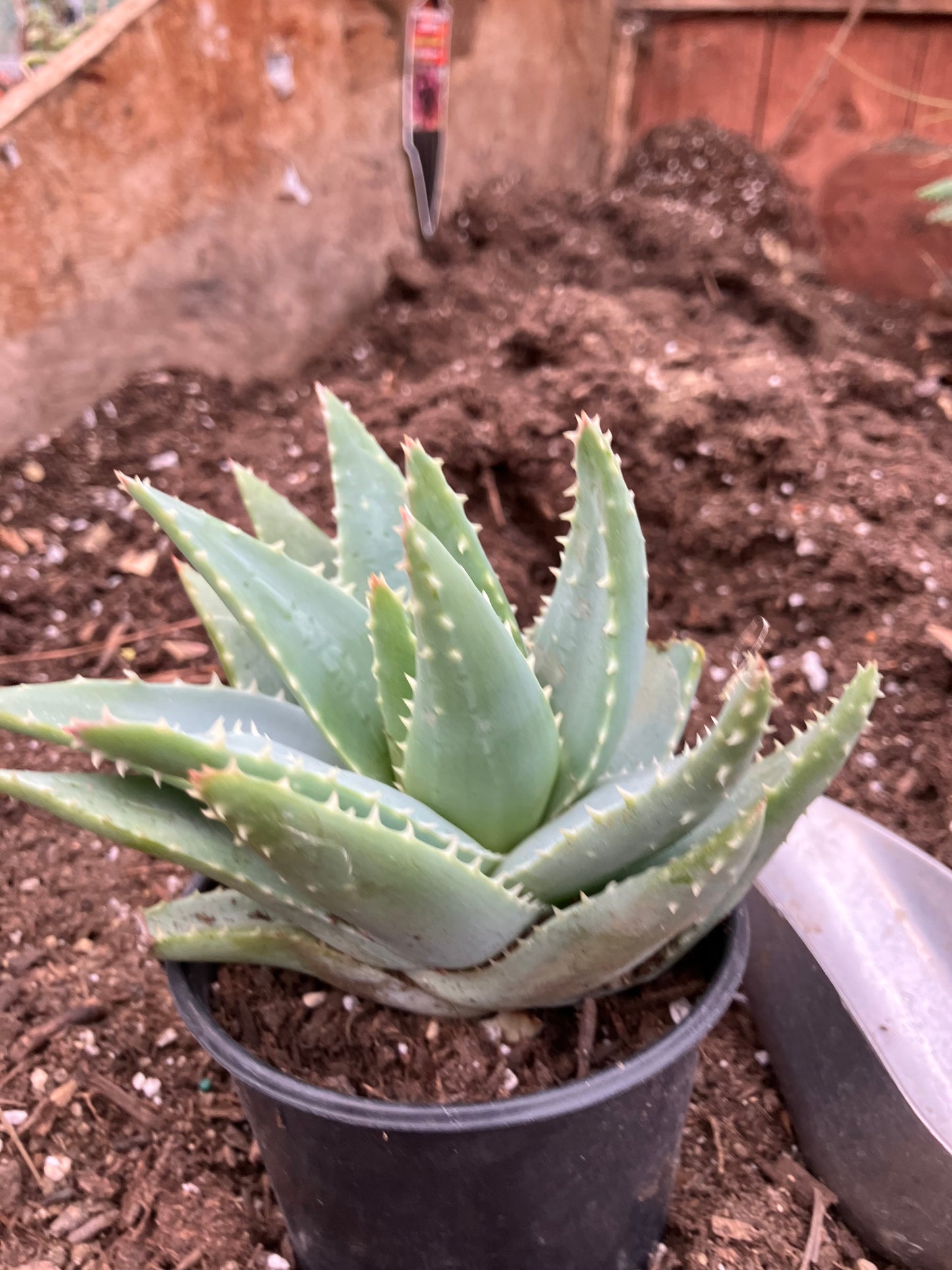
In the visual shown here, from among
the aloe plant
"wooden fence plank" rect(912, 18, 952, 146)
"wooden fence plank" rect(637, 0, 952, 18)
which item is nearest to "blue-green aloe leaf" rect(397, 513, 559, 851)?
the aloe plant

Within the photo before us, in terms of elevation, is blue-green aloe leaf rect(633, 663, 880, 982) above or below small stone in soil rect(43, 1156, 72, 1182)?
above

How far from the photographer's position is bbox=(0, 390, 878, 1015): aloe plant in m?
0.65

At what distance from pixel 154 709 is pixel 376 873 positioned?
271 millimetres

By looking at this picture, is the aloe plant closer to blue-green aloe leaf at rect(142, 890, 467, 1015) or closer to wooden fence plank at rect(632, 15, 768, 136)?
blue-green aloe leaf at rect(142, 890, 467, 1015)

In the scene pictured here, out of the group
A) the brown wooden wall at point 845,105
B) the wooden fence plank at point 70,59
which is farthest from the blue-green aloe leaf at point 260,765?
the brown wooden wall at point 845,105

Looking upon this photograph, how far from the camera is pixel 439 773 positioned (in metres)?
0.75

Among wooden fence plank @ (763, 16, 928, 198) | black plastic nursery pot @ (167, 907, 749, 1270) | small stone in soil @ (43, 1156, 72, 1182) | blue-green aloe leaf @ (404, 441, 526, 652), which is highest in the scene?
wooden fence plank @ (763, 16, 928, 198)

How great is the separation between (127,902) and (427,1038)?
64 cm

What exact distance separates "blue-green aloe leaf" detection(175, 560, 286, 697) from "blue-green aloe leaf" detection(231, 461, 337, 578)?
3.5 inches

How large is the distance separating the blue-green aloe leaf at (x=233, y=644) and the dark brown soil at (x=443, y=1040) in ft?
1.01

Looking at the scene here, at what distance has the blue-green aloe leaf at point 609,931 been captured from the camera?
0.66m

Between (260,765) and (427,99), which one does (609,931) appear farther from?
(427,99)

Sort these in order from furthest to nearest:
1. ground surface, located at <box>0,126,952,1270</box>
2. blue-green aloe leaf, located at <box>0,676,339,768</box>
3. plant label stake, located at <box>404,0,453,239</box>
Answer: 1. plant label stake, located at <box>404,0,453,239</box>
2. ground surface, located at <box>0,126,952,1270</box>
3. blue-green aloe leaf, located at <box>0,676,339,768</box>

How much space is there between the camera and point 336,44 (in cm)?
225
